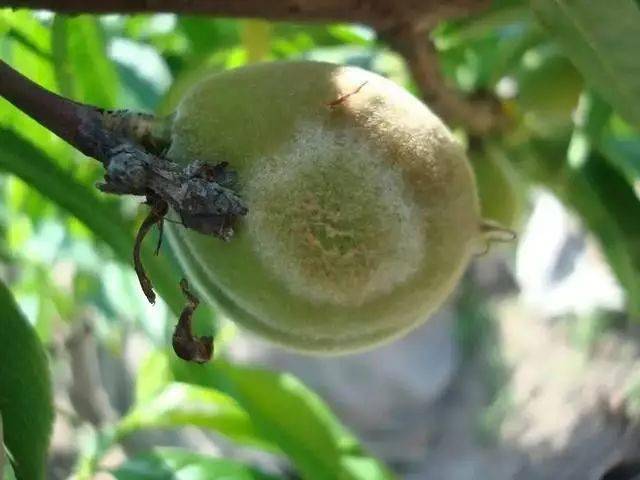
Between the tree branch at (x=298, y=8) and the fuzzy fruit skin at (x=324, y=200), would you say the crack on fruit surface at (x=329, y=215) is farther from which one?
the tree branch at (x=298, y=8)

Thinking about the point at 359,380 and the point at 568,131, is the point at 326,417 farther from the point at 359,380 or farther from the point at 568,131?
the point at 359,380

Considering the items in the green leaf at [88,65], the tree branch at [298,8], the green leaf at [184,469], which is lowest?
the green leaf at [184,469]

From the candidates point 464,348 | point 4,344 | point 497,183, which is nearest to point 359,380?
point 464,348

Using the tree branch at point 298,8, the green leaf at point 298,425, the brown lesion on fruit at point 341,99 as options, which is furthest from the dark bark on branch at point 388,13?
the green leaf at point 298,425

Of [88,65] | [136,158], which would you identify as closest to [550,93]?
[88,65]

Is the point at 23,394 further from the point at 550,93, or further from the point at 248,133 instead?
the point at 550,93

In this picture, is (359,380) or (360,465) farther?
(359,380)
